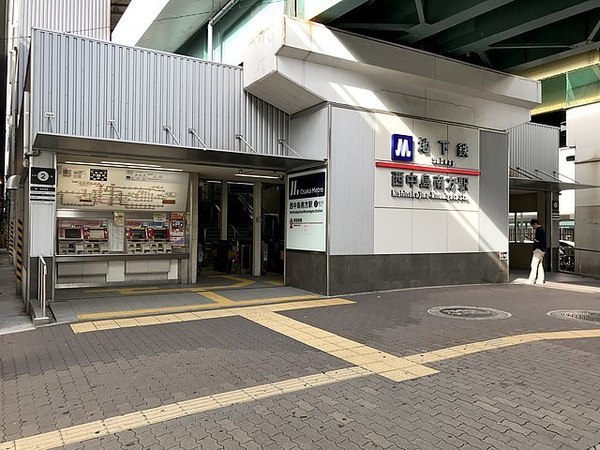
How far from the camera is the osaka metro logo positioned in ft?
35.7

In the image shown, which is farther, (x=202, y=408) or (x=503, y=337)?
(x=503, y=337)

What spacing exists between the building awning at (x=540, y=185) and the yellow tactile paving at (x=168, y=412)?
12.3 meters

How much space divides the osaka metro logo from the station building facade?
0.06 m

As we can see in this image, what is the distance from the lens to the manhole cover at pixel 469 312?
26.3ft

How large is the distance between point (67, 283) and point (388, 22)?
9023mm

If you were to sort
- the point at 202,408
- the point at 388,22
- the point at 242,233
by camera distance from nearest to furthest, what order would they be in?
1. the point at 202,408
2. the point at 388,22
3. the point at 242,233

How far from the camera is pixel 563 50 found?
10.9 m

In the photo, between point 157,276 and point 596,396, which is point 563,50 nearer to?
point 596,396

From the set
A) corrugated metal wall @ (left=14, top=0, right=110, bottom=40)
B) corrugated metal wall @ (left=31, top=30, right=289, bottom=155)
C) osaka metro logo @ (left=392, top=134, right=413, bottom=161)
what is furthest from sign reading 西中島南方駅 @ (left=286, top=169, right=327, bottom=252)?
corrugated metal wall @ (left=14, top=0, right=110, bottom=40)

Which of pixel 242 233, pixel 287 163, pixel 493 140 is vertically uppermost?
pixel 493 140

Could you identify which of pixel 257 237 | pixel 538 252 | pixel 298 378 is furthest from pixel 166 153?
pixel 538 252

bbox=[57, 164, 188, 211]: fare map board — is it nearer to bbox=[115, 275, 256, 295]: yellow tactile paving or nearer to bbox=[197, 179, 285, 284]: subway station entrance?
bbox=[197, 179, 285, 284]: subway station entrance

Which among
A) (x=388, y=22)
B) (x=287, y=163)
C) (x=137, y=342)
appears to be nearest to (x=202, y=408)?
(x=137, y=342)

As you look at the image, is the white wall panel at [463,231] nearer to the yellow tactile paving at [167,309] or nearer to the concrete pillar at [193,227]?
the yellow tactile paving at [167,309]
